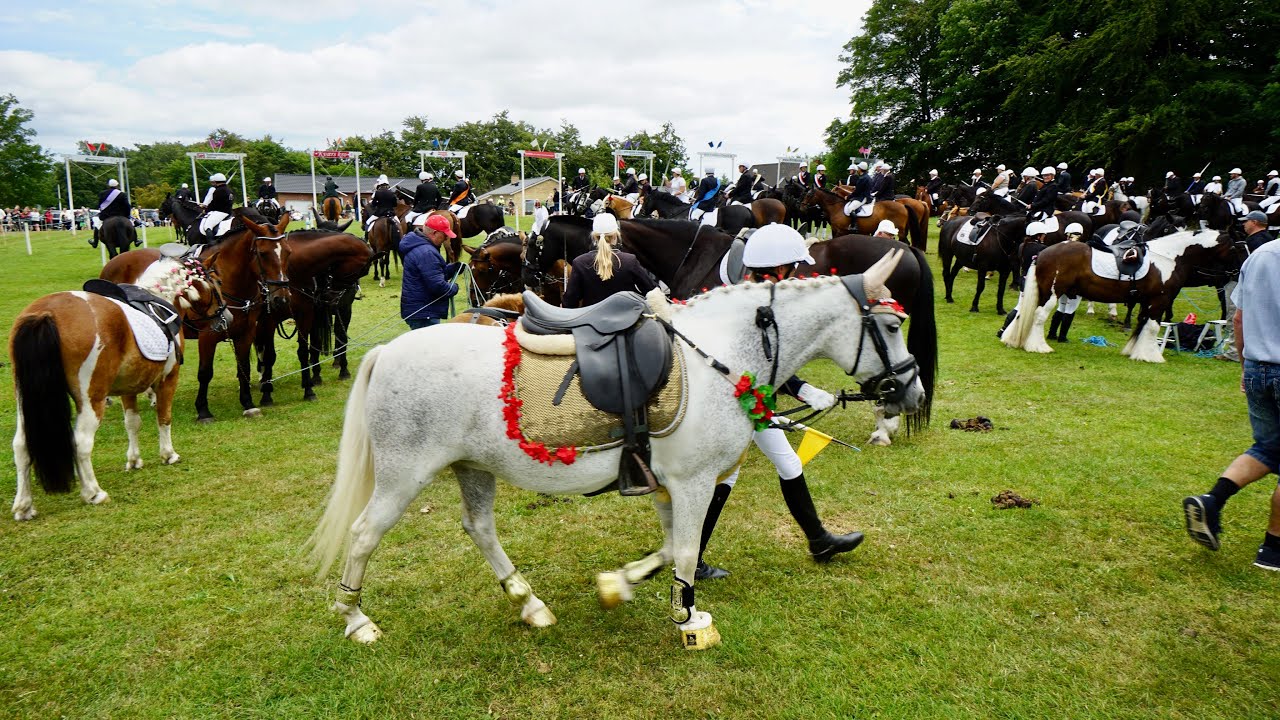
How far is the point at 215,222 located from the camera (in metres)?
12.3

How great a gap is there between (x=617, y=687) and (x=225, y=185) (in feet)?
45.9

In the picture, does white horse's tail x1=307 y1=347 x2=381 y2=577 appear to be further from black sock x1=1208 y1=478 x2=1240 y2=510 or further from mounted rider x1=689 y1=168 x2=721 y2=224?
mounted rider x1=689 y1=168 x2=721 y2=224

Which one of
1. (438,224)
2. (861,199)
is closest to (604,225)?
(438,224)

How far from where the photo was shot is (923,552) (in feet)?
15.1

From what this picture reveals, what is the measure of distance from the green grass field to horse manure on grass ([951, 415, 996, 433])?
0.45 metres

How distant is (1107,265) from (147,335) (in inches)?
482

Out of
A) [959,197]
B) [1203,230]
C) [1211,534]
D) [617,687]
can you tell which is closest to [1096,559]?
[1211,534]

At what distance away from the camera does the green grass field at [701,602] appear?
3242 millimetres

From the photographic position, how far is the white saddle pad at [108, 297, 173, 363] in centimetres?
555

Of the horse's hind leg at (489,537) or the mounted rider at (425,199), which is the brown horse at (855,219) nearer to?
the mounted rider at (425,199)

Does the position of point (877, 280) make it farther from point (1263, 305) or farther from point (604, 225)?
point (604, 225)

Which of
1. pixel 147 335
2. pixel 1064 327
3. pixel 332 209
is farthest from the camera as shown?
pixel 332 209

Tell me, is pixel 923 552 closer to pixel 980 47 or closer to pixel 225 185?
pixel 225 185

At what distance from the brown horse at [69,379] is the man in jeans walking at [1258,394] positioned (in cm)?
768
